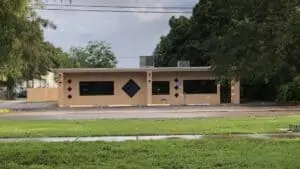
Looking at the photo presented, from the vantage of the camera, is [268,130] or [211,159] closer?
[211,159]

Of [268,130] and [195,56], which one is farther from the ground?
[195,56]

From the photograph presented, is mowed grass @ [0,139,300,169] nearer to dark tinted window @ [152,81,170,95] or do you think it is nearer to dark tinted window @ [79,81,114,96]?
dark tinted window @ [79,81,114,96]

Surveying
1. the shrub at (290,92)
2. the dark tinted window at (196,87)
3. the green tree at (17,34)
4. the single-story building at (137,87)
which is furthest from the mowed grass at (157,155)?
the shrub at (290,92)

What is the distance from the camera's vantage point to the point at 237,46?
10.4 meters

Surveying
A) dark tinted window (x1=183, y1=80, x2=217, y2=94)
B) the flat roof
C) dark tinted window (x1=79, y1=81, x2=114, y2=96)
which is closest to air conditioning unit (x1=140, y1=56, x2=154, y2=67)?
the flat roof

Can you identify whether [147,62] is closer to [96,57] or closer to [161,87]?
[161,87]

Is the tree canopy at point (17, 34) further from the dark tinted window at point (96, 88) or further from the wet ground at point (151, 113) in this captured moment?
the dark tinted window at point (96, 88)

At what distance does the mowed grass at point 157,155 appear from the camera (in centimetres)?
1408

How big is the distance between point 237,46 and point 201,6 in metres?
54.7

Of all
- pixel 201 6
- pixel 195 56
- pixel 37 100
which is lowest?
pixel 37 100

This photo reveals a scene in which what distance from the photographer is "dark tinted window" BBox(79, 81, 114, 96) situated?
57.4m

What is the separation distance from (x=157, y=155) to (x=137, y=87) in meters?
42.1

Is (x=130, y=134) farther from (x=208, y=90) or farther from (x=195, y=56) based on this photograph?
(x=195, y=56)

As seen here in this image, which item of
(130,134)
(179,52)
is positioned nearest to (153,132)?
(130,134)
